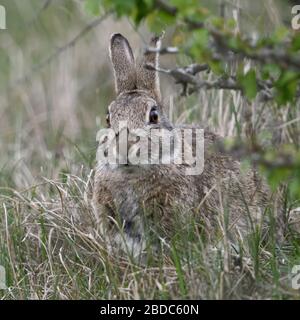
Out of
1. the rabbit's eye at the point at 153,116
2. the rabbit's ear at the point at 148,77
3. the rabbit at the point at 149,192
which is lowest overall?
the rabbit at the point at 149,192

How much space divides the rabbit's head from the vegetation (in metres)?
0.23

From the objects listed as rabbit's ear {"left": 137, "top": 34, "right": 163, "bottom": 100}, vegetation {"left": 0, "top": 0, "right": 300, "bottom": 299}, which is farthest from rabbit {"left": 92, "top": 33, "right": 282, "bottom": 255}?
vegetation {"left": 0, "top": 0, "right": 300, "bottom": 299}

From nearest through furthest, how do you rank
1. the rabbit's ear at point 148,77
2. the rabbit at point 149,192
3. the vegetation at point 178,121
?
1. the vegetation at point 178,121
2. the rabbit at point 149,192
3. the rabbit's ear at point 148,77

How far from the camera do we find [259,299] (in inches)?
171

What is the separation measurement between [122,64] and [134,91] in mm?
332

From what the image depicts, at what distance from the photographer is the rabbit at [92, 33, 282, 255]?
513cm

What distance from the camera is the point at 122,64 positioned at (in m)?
5.69

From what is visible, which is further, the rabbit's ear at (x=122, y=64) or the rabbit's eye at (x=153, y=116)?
the rabbit's ear at (x=122, y=64)

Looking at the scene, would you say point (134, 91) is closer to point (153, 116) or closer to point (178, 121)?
point (153, 116)

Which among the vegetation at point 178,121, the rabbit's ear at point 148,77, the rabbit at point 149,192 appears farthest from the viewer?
the rabbit's ear at point 148,77

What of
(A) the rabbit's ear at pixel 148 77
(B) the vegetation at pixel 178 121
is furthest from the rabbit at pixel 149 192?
(B) the vegetation at pixel 178 121

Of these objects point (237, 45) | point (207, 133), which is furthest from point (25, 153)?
point (237, 45)

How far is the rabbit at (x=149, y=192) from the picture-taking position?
16.8 ft

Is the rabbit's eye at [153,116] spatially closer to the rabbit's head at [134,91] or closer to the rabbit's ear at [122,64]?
the rabbit's head at [134,91]
